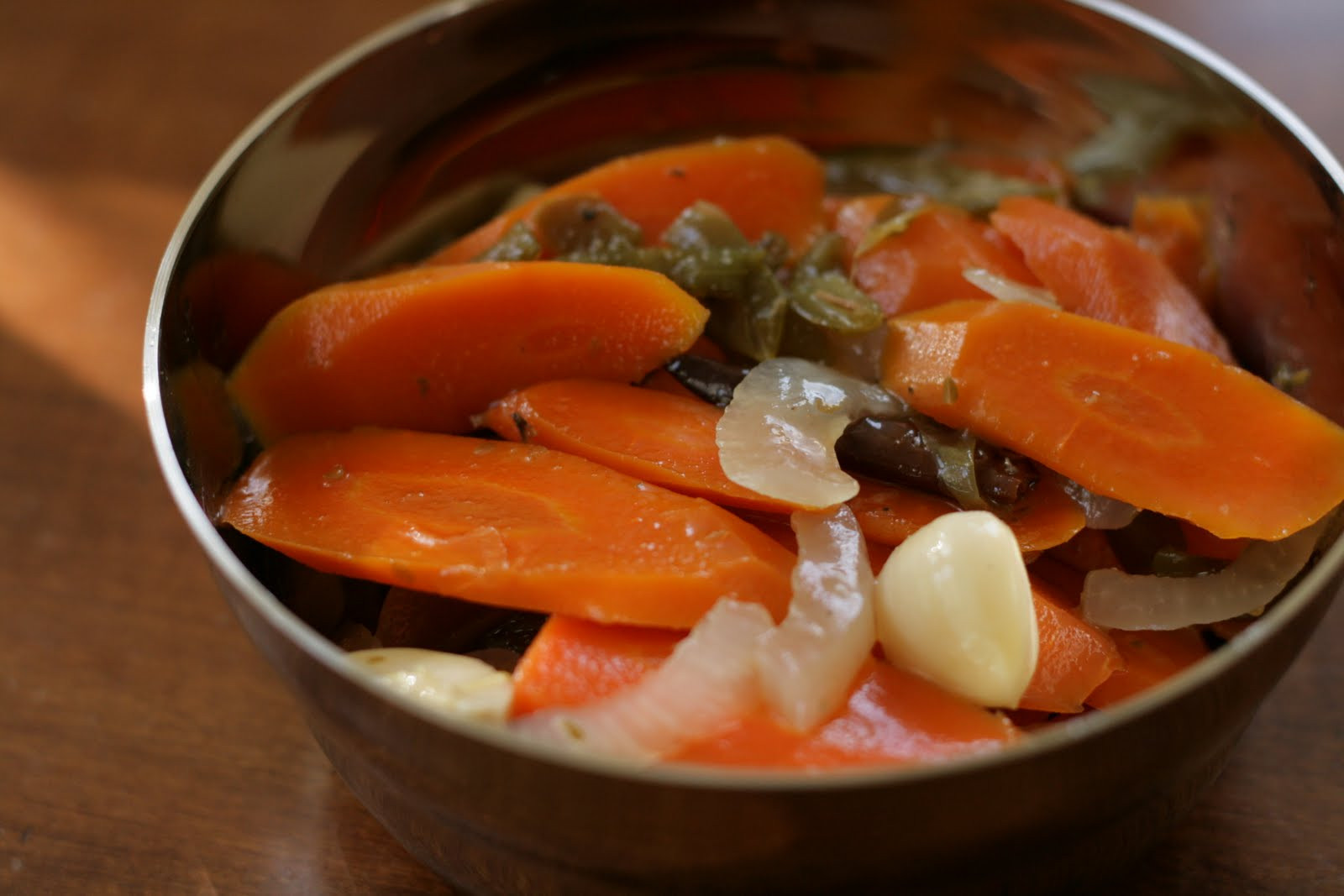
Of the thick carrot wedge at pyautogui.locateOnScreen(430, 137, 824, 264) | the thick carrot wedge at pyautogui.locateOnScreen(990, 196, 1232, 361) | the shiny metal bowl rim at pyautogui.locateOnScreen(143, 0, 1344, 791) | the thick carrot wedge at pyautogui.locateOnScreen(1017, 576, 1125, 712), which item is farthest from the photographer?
the thick carrot wedge at pyautogui.locateOnScreen(430, 137, 824, 264)

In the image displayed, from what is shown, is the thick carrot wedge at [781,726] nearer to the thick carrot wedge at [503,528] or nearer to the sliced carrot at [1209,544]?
the thick carrot wedge at [503,528]

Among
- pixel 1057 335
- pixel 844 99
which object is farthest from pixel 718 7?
pixel 1057 335

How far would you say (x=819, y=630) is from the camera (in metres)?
0.77

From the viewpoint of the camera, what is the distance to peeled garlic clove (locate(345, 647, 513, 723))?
29.4 inches

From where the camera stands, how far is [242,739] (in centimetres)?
106

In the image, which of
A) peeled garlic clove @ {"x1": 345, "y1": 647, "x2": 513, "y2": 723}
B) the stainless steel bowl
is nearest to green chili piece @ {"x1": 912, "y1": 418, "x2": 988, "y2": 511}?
the stainless steel bowl

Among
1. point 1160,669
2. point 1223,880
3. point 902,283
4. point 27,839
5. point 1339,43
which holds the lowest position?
point 27,839

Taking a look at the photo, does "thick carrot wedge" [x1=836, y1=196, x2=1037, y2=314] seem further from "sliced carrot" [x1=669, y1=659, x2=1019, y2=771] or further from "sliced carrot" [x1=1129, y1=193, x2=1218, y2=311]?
"sliced carrot" [x1=669, y1=659, x2=1019, y2=771]

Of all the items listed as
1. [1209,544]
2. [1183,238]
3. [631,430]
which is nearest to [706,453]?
[631,430]

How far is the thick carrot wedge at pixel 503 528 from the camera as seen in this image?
80 cm

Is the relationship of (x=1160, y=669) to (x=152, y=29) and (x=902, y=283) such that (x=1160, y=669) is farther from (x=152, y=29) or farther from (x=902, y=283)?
(x=152, y=29)

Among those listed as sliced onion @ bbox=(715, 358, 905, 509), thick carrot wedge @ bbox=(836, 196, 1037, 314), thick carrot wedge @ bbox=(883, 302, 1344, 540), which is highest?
thick carrot wedge @ bbox=(836, 196, 1037, 314)

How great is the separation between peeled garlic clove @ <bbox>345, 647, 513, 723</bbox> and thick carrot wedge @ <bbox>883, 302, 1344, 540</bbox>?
40 cm

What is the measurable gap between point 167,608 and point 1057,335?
33.0 inches
